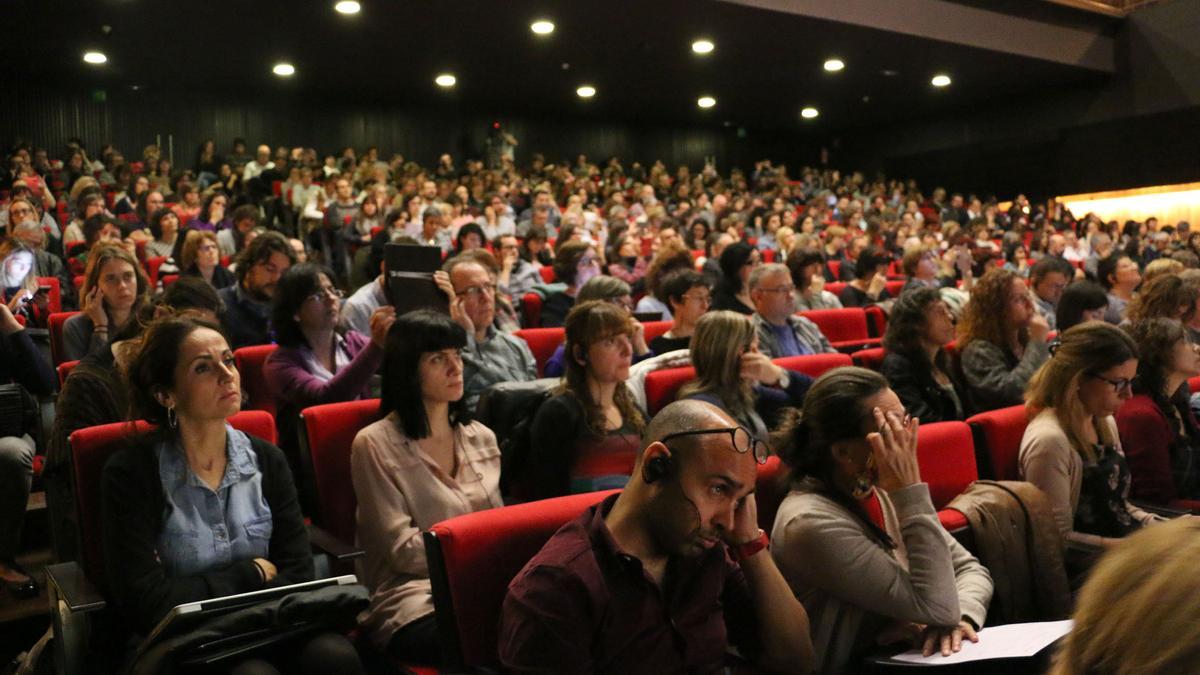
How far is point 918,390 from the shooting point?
3.06m

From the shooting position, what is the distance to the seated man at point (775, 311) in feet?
12.3

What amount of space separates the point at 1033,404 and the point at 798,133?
1475 cm

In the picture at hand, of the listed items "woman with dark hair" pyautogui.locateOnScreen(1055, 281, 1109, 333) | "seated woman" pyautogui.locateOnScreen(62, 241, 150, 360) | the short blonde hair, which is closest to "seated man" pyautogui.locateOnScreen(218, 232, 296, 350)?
"seated woman" pyautogui.locateOnScreen(62, 241, 150, 360)

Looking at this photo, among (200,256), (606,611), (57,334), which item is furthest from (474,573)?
(200,256)

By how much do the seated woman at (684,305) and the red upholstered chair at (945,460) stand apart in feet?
4.25

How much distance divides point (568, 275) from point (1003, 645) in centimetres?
347

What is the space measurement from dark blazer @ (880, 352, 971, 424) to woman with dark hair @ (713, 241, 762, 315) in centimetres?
121

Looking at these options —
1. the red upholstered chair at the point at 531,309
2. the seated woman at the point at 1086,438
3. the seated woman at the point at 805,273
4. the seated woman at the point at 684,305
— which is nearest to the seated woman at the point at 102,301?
the seated woman at the point at 684,305

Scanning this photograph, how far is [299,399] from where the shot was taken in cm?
273

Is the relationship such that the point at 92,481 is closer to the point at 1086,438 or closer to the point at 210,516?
the point at 210,516

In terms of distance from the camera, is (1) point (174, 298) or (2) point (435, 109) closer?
(1) point (174, 298)

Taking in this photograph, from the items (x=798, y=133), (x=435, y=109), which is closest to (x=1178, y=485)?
(x=435, y=109)

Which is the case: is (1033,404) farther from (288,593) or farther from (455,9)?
(455,9)

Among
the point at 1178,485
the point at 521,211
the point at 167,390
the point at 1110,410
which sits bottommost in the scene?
the point at 1178,485
